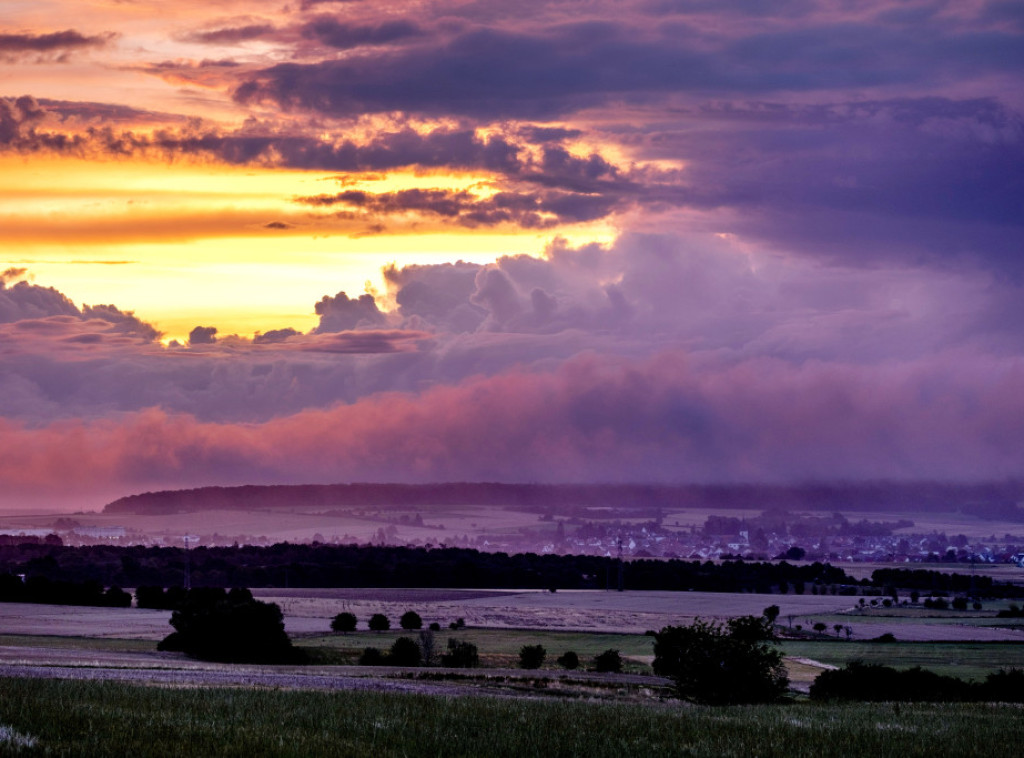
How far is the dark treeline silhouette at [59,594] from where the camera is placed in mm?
141750

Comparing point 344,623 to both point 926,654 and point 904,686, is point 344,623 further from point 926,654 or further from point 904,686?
point 904,686

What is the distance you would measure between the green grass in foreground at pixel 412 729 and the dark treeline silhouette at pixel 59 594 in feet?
396

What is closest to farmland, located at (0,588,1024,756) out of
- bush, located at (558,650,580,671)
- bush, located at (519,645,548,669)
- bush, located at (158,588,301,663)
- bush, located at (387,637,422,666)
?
bush, located at (158,588,301,663)

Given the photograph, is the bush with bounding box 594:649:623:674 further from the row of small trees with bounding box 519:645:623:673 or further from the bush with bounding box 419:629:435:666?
the bush with bounding box 419:629:435:666

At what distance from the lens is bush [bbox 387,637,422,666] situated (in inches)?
3297

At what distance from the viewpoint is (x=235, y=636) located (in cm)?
8444

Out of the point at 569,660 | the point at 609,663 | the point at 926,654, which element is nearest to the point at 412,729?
the point at 609,663

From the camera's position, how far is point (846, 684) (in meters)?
62.9

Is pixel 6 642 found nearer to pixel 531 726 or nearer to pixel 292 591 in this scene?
pixel 531 726

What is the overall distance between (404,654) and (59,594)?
7282 centimetres

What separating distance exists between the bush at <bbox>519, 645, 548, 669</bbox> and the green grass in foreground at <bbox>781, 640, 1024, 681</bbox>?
2020 cm

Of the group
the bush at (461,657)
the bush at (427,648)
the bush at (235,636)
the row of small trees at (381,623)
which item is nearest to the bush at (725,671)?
the bush at (461,657)

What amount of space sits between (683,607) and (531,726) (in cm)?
14407

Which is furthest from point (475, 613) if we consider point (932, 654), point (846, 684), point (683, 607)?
point (846, 684)
